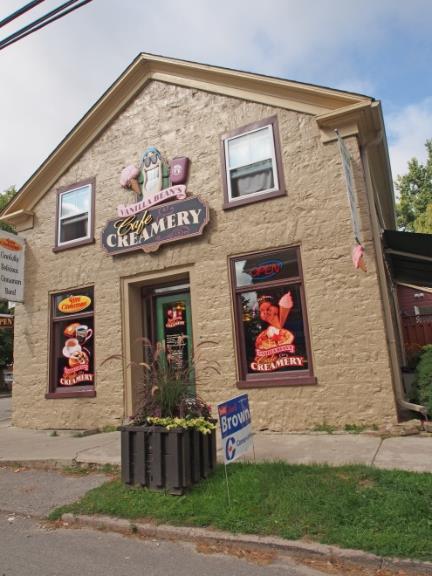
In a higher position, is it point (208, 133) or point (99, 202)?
point (208, 133)

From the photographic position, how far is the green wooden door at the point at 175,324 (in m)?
9.55

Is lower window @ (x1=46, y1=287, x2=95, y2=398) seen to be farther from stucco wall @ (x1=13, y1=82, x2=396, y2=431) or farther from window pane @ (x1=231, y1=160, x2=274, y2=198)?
window pane @ (x1=231, y1=160, x2=274, y2=198)

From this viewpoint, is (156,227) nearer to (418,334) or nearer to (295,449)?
(295,449)

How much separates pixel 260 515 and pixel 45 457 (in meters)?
4.20

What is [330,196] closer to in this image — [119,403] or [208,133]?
[208,133]

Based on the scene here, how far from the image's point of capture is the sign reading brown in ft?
29.7

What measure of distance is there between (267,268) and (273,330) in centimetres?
116

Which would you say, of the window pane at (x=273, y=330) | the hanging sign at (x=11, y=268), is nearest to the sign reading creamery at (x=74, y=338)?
the hanging sign at (x=11, y=268)

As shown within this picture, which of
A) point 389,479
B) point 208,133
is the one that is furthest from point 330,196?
point 389,479

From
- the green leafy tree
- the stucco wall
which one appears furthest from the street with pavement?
the green leafy tree

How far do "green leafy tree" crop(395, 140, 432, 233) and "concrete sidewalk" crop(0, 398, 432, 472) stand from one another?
94.6 feet

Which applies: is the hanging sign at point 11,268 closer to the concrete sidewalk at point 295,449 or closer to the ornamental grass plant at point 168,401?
the concrete sidewalk at point 295,449

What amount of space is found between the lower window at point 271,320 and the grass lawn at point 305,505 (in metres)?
2.75

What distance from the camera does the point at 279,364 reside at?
8.15 meters
